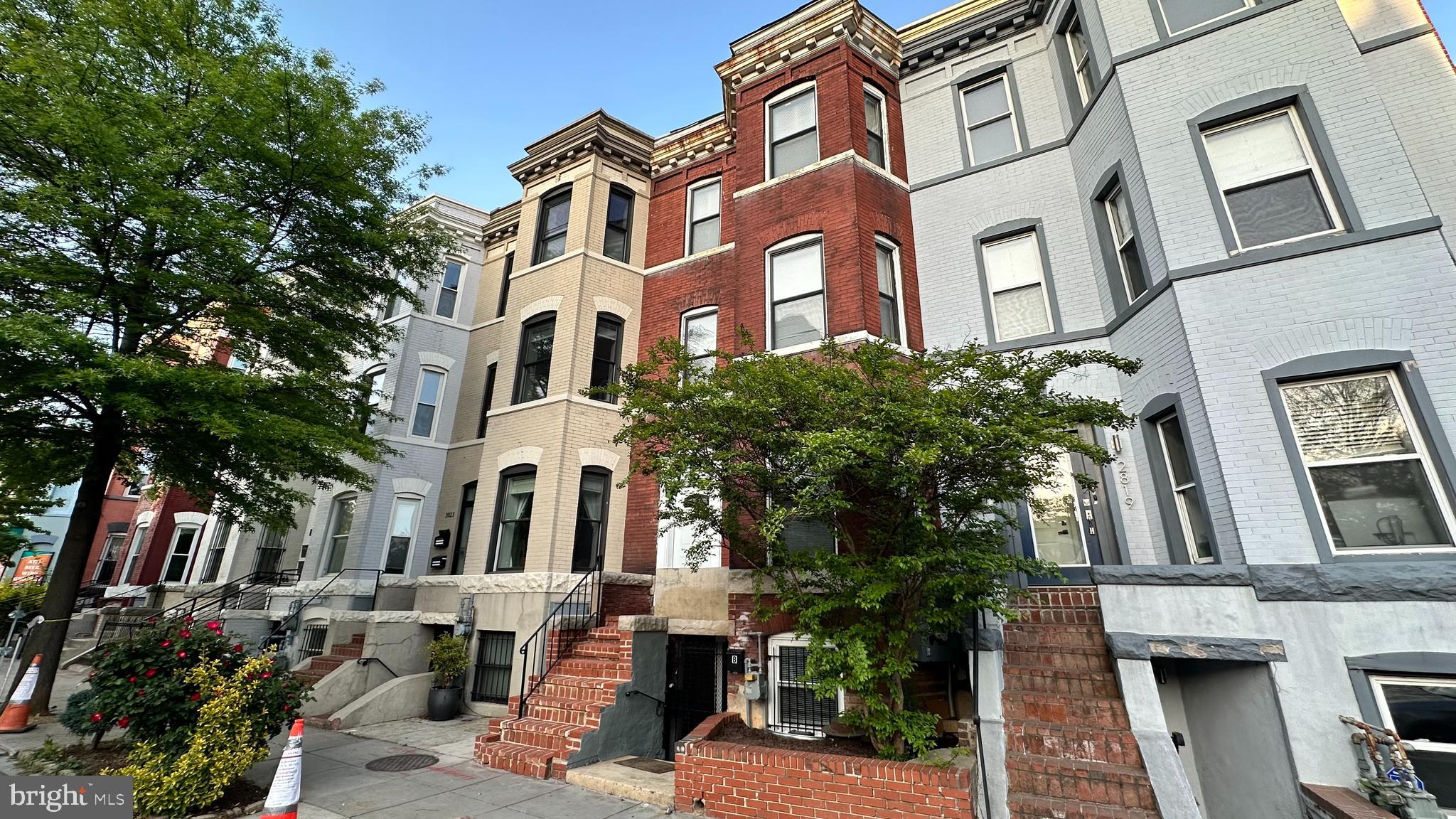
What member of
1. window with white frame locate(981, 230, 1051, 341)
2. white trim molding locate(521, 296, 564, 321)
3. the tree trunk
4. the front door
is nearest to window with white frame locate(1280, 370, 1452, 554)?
the front door

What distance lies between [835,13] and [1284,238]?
27.6 feet

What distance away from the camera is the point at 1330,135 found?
6992 mm

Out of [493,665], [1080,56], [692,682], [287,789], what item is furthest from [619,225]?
[287,789]

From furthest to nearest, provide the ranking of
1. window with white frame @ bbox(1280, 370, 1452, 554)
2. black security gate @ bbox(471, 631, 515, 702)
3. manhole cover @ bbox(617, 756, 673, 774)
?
1. black security gate @ bbox(471, 631, 515, 702)
2. manhole cover @ bbox(617, 756, 673, 774)
3. window with white frame @ bbox(1280, 370, 1452, 554)

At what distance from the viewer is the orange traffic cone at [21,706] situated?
842cm

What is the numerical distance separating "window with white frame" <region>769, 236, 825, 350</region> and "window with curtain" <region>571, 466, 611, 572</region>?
15.7 ft

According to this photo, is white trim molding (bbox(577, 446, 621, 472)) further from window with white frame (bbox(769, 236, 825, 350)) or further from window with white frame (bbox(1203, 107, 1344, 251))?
window with white frame (bbox(1203, 107, 1344, 251))

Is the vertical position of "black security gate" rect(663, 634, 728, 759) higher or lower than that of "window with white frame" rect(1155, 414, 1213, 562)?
lower

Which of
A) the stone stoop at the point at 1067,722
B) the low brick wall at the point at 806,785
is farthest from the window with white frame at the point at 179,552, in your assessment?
the stone stoop at the point at 1067,722

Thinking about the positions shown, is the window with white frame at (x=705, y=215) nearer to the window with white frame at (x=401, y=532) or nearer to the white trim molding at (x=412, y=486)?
the white trim molding at (x=412, y=486)

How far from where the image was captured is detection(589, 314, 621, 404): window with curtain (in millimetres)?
12961

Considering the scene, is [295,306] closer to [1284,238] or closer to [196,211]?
[196,211]

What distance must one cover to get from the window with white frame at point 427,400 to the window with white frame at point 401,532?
6.02ft

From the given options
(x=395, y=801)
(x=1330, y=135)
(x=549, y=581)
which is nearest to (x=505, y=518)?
(x=549, y=581)
